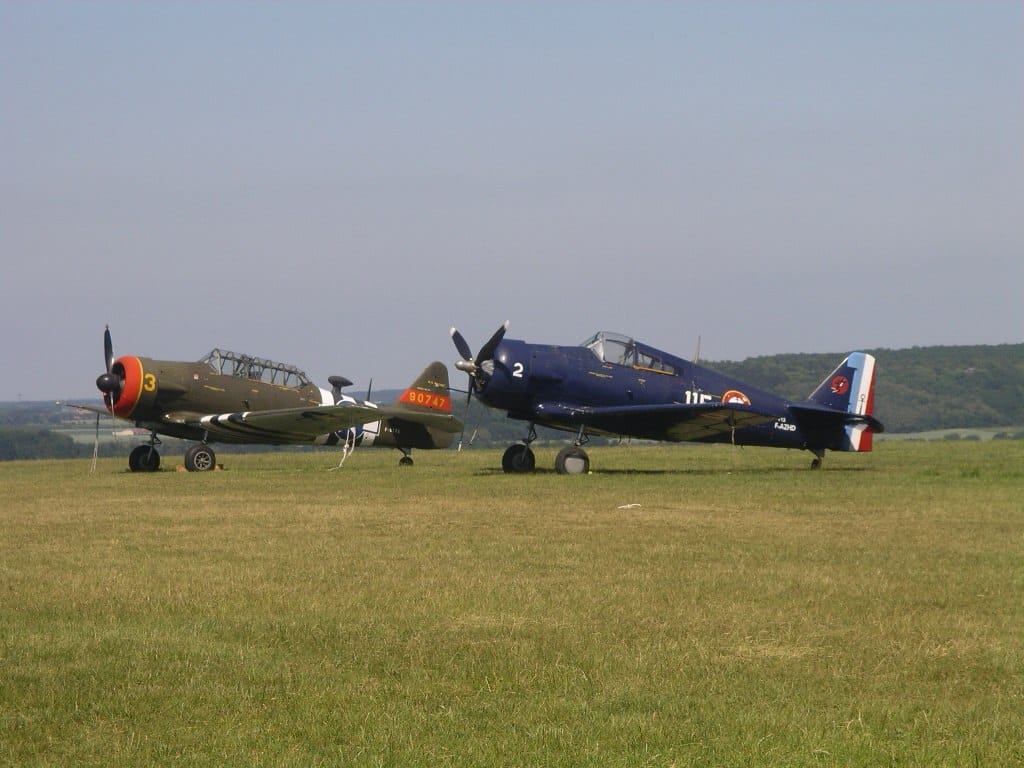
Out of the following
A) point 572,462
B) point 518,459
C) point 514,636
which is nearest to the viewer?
point 514,636

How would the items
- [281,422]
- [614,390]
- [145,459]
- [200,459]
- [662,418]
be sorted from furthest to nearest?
[281,422], [145,459], [200,459], [614,390], [662,418]

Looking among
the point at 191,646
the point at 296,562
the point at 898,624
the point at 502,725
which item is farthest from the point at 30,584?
the point at 898,624

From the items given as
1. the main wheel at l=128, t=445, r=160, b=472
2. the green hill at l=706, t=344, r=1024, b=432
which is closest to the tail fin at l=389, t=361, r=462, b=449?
the main wheel at l=128, t=445, r=160, b=472

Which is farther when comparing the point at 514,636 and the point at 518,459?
the point at 518,459

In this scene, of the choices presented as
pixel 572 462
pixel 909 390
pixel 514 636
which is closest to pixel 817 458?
pixel 572 462

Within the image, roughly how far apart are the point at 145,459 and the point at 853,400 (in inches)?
533

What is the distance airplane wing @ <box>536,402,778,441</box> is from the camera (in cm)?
2344

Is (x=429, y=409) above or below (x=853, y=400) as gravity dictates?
below

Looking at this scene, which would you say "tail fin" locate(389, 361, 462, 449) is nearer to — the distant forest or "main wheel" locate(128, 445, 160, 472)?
"main wheel" locate(128, 445, 160, 472)

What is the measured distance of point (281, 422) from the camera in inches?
1069

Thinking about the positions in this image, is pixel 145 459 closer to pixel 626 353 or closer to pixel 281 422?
pixel 281 422

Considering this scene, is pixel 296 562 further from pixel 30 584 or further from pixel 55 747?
pixel 55 747

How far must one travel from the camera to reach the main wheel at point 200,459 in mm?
25875

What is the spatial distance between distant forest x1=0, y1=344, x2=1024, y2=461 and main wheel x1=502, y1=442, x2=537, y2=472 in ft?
108
